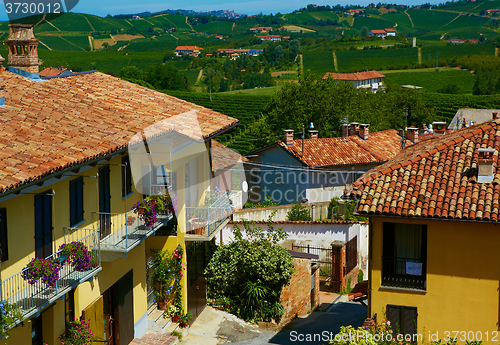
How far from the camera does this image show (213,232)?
15.0 metres

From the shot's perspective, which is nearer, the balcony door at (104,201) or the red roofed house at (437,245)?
the red roofed house at (437,245)

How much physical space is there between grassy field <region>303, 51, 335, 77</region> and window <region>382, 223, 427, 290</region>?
134 meters

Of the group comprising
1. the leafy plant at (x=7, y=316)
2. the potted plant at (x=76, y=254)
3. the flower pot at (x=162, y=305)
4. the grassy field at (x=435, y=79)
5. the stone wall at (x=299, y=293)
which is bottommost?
the stone wall at (x=299, y=293)

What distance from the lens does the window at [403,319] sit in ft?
38.6

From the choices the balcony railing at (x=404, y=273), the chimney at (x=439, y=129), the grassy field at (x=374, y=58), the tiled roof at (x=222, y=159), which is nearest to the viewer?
the balcony railing at (x=404, y=273)

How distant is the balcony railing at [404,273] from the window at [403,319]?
0.48 meters

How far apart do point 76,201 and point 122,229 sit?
171cm

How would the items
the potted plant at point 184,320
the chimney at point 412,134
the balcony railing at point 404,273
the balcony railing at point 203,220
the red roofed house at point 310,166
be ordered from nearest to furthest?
the balcony railing at point 404,273, the potted plant at point 184,320, the balcony railing at point 203,220, the red roofed house at point 310,166, the chimney at point 412,134

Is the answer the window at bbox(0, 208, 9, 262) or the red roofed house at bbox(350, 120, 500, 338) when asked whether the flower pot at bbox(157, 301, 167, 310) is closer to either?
the red roofed house at bbox(350, 120, 500, 338)

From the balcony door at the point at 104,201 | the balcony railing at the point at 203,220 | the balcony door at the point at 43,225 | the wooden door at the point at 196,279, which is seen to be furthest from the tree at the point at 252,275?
the balcony door at the point at 43,225

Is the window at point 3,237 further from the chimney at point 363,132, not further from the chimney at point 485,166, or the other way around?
the chimney at point 363,132

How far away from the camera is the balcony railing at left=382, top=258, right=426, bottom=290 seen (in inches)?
463

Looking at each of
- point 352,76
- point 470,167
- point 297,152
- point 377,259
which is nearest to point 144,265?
point 377,259

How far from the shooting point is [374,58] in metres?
160
